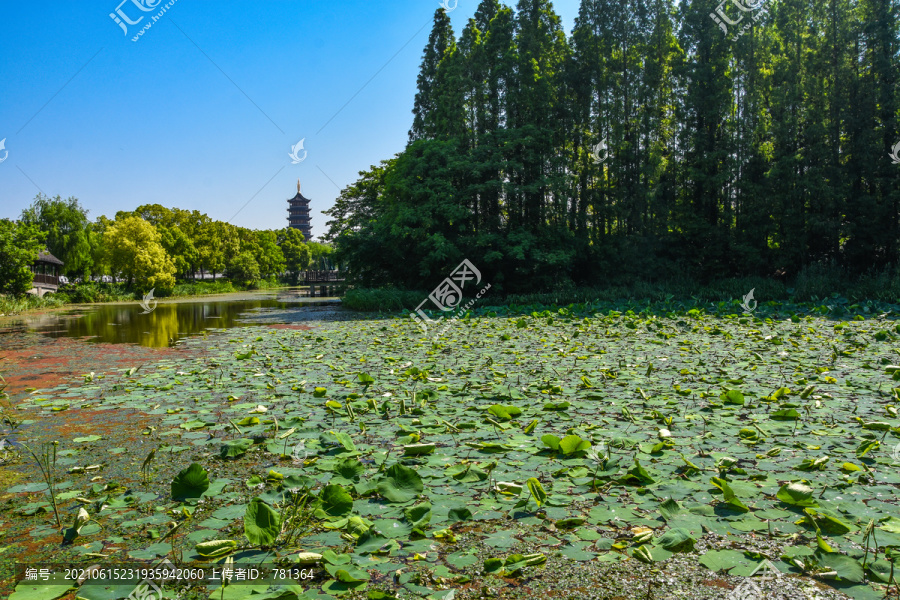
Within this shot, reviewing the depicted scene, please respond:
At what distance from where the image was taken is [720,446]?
117 inches

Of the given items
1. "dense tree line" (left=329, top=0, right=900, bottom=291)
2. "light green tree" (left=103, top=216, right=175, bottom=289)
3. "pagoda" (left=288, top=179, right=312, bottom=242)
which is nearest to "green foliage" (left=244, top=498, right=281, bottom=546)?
"dense tree line" (left=329, top=0, right=900, bottom=291)

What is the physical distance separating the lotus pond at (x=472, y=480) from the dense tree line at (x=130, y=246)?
67.3ft

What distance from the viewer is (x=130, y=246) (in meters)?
27.3

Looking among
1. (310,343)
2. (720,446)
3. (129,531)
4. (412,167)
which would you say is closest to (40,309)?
(412,167)

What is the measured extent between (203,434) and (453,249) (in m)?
13.3

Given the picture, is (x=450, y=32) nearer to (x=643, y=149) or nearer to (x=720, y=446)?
(x=643, y=149)

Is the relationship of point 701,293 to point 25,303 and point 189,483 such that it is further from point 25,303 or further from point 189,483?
point 25,303

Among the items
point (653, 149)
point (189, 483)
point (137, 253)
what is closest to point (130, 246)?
point (137, 253)

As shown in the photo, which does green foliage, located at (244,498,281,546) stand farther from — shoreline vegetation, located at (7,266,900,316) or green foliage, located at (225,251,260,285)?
green foliage, located at (225,251,260,285)

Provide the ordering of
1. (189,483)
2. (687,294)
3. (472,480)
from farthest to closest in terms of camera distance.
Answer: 1. (687,294)
2. (472,480)
3. (189,483)

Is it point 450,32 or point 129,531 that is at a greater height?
point 450,32

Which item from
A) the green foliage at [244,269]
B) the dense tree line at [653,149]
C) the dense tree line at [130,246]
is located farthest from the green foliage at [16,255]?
the green foliage at [244,269]

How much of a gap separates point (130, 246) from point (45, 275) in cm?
412

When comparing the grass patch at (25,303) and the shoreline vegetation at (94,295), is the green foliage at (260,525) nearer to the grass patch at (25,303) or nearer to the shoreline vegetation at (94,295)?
the shoreline vegetation at (94,295)
